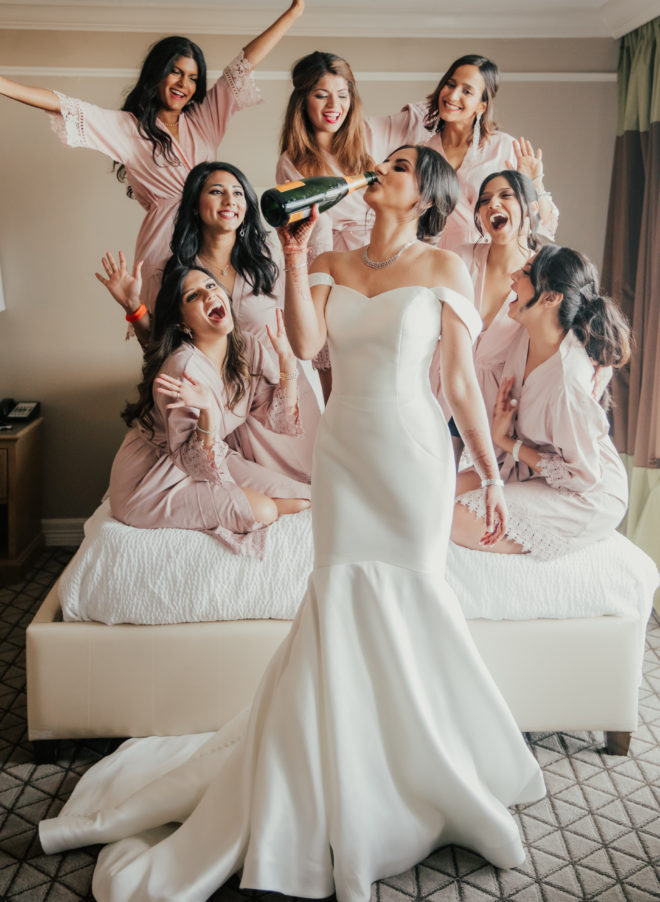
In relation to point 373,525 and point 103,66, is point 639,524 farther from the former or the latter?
point 103,66

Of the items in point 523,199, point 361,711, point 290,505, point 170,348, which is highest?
point 523,199

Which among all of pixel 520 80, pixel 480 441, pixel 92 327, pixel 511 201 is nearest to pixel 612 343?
pixel 511 201

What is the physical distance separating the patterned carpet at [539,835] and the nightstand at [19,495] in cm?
97

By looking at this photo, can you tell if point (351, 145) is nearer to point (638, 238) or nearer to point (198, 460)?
point (198, 460)

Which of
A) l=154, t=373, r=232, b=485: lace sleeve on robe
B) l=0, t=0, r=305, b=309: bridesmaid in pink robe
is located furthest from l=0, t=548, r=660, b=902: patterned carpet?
l=0, t=0, r=305, b=309: bridesmaid in pink robe

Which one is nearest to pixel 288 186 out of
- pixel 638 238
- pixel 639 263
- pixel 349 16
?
pixel 349 16

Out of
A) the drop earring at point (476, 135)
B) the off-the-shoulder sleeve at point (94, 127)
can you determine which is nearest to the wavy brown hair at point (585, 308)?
the drop earring at point (476, 135)

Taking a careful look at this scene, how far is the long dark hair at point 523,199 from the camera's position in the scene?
2553 millimetres

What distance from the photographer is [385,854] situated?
1.85 meters

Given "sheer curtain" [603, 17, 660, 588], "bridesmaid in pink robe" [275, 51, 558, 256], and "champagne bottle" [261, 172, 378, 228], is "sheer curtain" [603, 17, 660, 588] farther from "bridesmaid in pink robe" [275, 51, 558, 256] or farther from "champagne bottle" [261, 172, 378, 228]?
"champagne bottle" [261, 172, 378, 228]

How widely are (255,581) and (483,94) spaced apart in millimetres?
1724

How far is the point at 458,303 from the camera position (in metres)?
1.81

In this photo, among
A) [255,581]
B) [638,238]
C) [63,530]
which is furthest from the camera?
[63,530]

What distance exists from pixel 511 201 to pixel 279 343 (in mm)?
842
